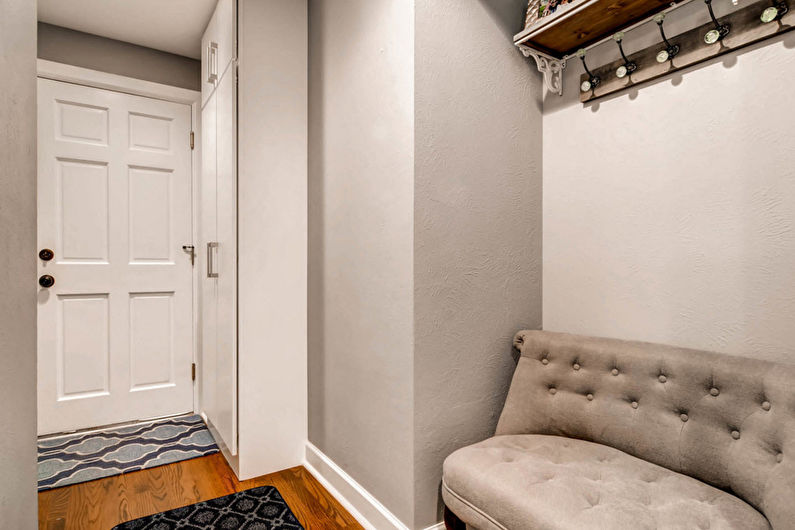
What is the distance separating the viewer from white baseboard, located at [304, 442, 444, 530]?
5.25ft

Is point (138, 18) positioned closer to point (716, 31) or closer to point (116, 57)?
point (116, 57)

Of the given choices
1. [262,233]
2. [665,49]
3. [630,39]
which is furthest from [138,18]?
[665,49]

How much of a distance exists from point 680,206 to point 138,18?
2.93m

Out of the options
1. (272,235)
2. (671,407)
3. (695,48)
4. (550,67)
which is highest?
(550,67)

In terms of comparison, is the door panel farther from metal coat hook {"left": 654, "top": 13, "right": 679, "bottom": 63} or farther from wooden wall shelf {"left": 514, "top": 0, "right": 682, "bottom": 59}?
metal coat hook {"left": 654, "top": 13, "right": 679, "bottom": 63}

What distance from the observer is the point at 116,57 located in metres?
2.78

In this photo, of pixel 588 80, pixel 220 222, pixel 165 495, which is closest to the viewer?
pixel 588 80

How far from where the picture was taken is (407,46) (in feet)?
4.95

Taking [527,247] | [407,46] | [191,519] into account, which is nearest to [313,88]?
[407,46]

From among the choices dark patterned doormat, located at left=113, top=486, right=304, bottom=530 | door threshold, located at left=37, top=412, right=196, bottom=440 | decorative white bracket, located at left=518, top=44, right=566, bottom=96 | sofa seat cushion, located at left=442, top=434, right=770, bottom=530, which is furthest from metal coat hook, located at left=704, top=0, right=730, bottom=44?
door threshold, located at left=37, top=412, right=196, bottom=440

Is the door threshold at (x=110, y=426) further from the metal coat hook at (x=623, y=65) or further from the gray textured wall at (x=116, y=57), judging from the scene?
the metal coat hook at (x=623, y=65)

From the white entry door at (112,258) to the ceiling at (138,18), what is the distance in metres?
0.35

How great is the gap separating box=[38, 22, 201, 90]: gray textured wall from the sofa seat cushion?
9.74 ft

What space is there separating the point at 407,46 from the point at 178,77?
2.16m
